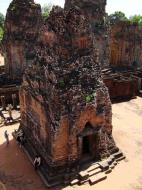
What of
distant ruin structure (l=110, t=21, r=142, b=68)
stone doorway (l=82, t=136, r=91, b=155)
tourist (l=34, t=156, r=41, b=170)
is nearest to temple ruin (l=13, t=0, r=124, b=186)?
stone doorway (l=82, t=136, r=91, b=155)

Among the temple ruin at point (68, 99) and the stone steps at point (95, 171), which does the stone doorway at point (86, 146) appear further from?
the stone steps at point (95, 171)

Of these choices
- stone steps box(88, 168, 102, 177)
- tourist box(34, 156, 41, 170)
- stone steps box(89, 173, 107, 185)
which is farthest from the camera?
tourist box(34, 156, 41, 170)

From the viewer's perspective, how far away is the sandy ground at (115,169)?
1294 cm

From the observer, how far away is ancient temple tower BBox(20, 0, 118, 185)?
493 inches

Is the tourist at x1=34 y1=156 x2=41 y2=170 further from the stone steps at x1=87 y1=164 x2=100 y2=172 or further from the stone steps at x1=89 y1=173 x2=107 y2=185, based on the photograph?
the stone steps at x1=89 y1=173 x2=107 y2=185

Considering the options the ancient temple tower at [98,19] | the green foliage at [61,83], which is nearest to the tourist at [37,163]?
the green foliage at [61,83]

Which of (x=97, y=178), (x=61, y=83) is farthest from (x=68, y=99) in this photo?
(x=97, y=178)

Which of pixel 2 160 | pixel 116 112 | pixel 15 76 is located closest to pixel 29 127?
pixel 2 160

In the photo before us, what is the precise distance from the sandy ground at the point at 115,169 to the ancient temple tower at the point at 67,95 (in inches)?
38.9

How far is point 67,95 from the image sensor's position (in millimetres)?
12664

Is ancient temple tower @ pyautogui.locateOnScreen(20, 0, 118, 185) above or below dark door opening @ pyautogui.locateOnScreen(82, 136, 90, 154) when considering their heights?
above

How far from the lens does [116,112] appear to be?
21.3 m

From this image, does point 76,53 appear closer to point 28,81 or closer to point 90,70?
point 90,70

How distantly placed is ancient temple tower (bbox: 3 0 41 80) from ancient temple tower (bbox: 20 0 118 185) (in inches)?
436
